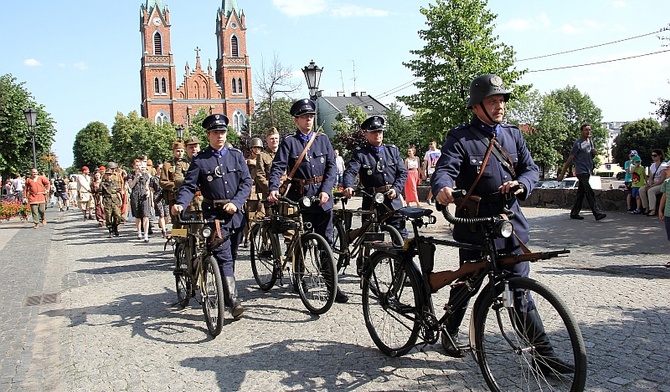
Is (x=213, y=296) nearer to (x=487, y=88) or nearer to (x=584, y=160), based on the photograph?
(x=487, y=88)

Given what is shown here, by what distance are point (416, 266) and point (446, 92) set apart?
2660 cm

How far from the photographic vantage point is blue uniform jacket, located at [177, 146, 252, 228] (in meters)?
6.12

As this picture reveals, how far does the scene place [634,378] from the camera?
395 centimetres

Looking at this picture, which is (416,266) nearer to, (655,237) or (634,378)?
(634,378)

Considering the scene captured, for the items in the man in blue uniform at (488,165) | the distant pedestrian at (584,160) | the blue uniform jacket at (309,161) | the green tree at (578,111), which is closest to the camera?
the man in blue uniform at (488,165)

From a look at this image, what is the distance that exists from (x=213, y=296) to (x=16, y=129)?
29.4 m

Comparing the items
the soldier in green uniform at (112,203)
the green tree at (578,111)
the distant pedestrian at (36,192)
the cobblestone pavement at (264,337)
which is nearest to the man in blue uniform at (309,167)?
the cobblestone pavement at (264,337)

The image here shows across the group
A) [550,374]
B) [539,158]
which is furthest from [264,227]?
[539,158]

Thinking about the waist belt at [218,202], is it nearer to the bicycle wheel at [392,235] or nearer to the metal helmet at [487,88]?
the bicycle wheel at [392,235]

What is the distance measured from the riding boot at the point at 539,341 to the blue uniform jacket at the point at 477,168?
571mm

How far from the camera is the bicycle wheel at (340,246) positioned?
24.3 ft

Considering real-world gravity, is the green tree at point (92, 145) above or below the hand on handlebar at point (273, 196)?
above

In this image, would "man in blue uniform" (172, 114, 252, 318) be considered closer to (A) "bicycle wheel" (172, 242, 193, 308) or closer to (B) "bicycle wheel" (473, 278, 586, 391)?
(A) "bicycle wheel" (172, 242, 193, 308)

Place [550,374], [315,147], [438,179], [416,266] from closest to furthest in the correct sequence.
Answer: [550,374] → [438,179] → [416,266] → [315,147]
